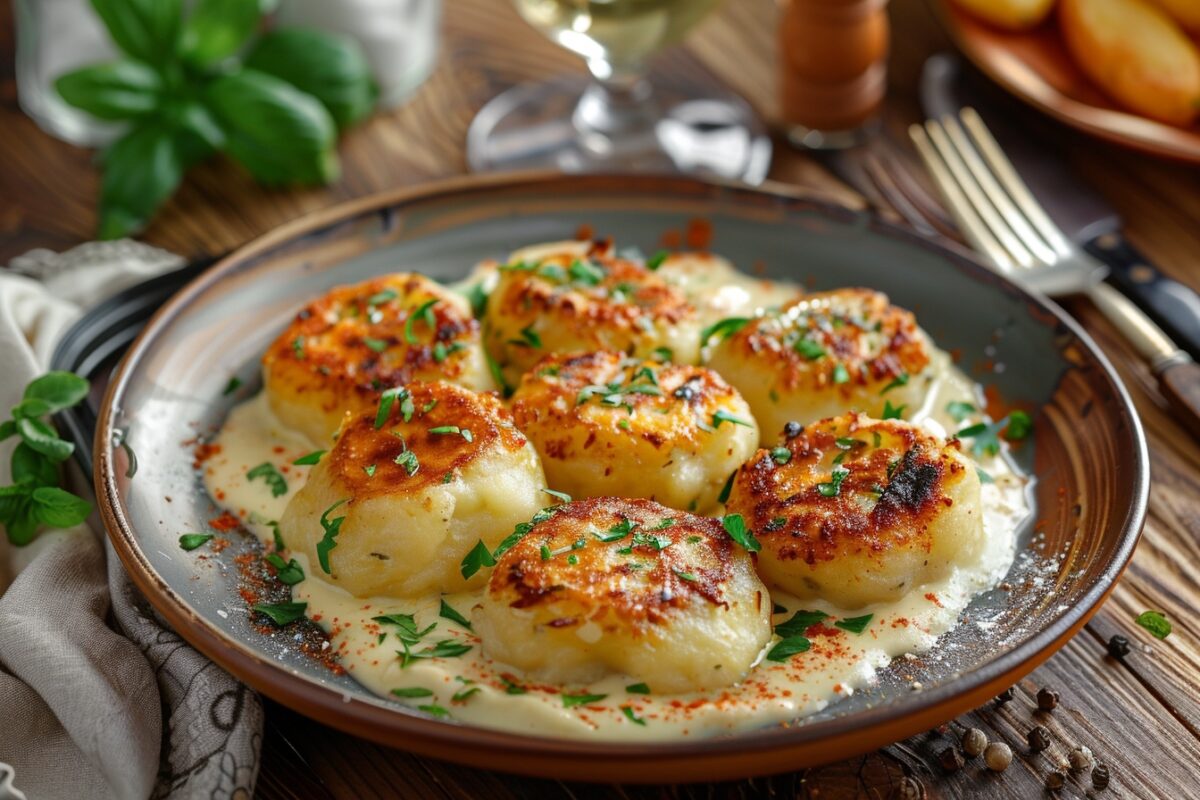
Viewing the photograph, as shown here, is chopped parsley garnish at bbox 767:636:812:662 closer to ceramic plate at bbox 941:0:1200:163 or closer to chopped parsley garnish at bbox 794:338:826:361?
chopped parsley garnish at bbox 794:338:826:361

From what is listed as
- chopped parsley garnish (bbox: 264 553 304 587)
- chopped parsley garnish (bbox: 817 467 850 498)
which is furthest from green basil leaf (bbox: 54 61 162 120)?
chopped parsley garnish (bbox: 817 467 850 498)

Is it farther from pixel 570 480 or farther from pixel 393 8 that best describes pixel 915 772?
pixel 393 8

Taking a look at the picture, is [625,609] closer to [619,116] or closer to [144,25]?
[144,25]

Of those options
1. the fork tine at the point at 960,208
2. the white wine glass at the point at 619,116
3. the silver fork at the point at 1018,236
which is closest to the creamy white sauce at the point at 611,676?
the silver fork at the point at 1018,236

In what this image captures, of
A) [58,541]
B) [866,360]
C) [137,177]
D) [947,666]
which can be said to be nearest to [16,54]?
[137,177]

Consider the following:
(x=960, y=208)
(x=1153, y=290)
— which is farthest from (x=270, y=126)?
(x=1153, y=290)

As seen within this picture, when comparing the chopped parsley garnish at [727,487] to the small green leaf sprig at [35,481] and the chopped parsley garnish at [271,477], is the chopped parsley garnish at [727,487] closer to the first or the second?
the chopped parsley garnish at [271,477]

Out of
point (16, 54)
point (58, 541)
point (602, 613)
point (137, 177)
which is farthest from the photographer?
point (16, 54)
